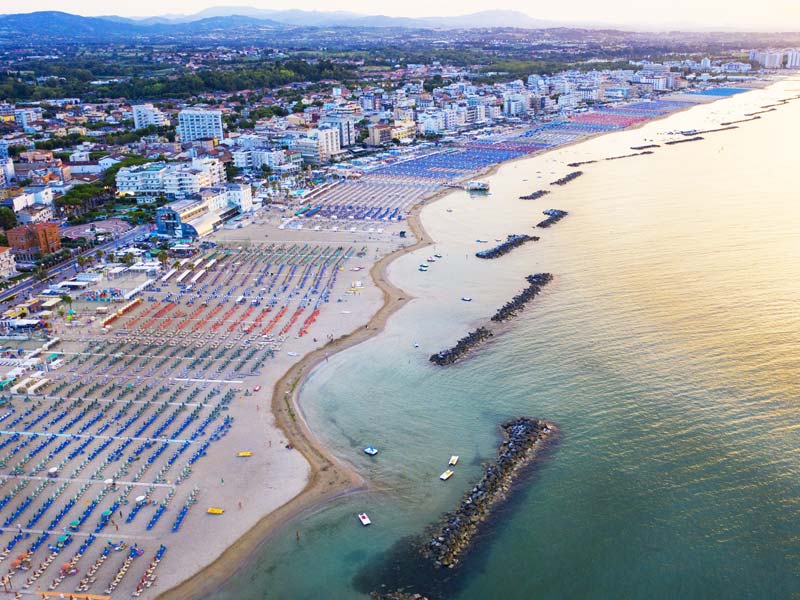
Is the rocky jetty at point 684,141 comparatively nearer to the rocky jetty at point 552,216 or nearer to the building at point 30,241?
the rocky jetty at point 552,216

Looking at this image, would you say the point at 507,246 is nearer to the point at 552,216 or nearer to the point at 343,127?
the point at 552,216

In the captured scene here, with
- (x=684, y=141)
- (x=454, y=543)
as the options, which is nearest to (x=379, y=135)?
(x=684, y=141)

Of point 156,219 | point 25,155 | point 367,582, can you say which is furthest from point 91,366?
point 25,155

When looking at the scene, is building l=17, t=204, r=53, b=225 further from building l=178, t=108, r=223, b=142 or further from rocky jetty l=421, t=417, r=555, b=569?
rocky jetty l=421, t=417, r=555, b=569

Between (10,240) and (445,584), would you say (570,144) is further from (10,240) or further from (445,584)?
(445,584)

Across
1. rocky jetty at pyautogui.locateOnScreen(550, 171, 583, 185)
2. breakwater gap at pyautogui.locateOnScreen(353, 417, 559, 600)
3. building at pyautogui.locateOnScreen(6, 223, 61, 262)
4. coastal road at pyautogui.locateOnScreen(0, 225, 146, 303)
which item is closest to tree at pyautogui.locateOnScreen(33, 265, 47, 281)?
coastal road at pyautogui.locateOnScreen(0, 225, 146, 303)
